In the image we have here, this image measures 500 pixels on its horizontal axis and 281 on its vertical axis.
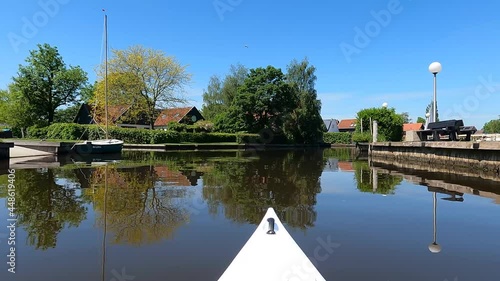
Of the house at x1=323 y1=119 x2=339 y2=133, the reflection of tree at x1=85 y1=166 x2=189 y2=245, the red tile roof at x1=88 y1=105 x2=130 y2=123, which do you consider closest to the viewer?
the reflection of tree at x1=85 y1=166 x2=189 y2=245

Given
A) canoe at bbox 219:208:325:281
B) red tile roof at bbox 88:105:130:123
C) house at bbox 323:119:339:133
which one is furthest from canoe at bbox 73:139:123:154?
house at bbox 323:119:339:133

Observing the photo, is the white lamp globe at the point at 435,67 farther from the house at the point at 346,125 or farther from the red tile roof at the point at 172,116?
the house at the point at 346,125

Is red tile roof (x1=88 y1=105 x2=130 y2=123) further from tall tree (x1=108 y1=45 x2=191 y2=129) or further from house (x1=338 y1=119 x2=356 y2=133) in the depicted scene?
house (x1=338 y1=119 x2=356 y2=133)

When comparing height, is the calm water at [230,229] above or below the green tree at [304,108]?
below

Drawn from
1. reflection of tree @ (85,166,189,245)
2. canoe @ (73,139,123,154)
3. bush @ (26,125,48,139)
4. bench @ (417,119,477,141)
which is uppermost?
bush @ (26,125,48,139)

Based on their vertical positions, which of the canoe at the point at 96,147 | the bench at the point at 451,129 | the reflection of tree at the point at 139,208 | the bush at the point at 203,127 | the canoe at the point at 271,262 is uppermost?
the bush at the point at 203,127

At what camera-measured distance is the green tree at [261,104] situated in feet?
157

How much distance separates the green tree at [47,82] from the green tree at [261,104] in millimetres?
22189

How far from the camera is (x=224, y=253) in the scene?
4.19 m

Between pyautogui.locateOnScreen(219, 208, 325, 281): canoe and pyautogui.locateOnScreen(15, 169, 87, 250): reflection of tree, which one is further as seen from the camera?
pyautogui.locateOnScreen(15, 169, 87, 250): reflection of tree

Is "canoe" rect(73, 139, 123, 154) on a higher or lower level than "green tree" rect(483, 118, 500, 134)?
lower

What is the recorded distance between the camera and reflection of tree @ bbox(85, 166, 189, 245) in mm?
5117

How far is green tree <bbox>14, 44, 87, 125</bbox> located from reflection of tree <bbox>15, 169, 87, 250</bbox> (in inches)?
1691

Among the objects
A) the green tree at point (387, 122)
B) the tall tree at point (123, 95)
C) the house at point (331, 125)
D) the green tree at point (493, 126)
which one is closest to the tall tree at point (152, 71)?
the tall tree at point (123, 95)
